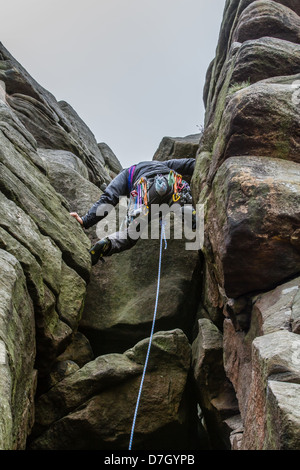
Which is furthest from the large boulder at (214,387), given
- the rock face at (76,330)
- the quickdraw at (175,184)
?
the quickdraw at (175,184)

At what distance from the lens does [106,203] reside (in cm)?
987

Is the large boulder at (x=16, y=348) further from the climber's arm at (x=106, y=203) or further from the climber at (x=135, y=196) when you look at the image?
the climber's arm at (x=106, y=203)

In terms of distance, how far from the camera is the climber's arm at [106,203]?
956 cm

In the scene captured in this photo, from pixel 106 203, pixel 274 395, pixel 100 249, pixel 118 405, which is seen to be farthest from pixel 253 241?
pixel 106 203

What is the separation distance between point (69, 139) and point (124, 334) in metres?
8.22

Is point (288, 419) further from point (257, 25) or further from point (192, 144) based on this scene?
point (192, 144)

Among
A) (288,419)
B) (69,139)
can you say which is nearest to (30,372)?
(288,419)

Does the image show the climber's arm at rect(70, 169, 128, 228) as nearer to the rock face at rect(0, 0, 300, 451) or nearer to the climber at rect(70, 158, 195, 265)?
the climber at rect(70, 158, 195, 265)

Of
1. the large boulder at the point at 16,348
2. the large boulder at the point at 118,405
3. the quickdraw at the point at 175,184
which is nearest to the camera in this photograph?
the large boulder at the point at 16,348

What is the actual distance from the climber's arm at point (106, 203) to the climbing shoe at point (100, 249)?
101 centimetres

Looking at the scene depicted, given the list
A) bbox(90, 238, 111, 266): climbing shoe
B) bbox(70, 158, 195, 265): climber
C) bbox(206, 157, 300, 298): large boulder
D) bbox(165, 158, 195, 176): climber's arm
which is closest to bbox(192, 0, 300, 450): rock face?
bbox(206, 157, 300, 298): large boulder

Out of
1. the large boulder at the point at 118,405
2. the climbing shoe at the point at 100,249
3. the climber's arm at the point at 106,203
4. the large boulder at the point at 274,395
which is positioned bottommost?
the large boulder at the point at 118,405

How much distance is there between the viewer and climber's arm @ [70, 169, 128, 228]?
9.56 m

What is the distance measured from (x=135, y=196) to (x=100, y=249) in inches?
64.6
